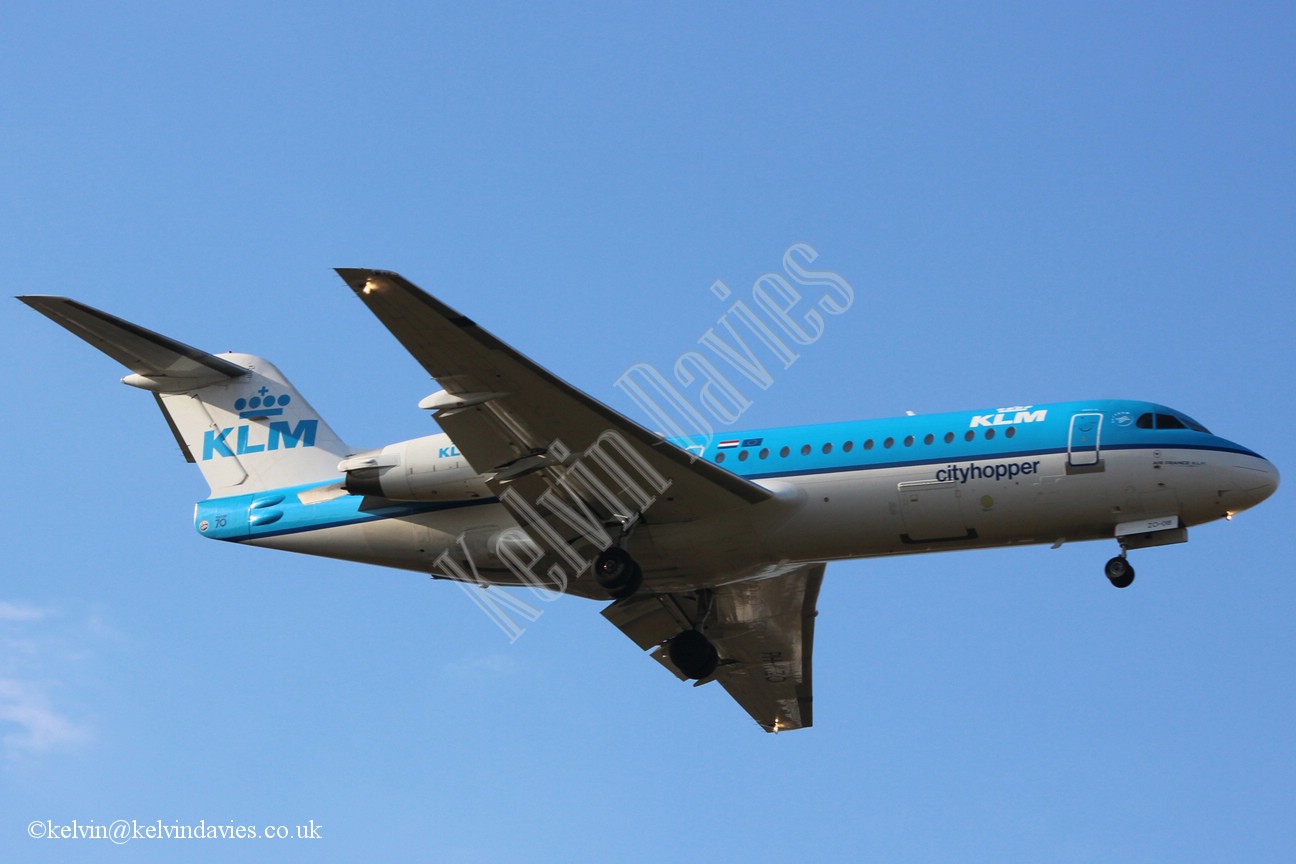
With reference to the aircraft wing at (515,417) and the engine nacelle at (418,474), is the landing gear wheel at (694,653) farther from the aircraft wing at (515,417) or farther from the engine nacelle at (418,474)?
the engine nacelle at (418,474)

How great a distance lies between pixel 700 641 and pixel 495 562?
13.7 ft

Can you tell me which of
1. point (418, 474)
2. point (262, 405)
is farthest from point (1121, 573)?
point (262, 405)

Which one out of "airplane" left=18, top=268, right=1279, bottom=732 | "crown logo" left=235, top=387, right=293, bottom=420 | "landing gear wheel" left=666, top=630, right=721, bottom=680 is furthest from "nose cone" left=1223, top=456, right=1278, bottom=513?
"crown logo" left=235, top=387, right=293, bottom=420

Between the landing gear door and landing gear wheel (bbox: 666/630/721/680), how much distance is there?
6.87 m

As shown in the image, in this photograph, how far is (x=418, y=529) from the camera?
72.2ft

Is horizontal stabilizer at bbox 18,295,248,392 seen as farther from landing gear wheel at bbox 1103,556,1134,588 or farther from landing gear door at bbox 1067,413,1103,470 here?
landing gear wheel at bbox 1103,556,1134,588

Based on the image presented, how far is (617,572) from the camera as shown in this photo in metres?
20.9

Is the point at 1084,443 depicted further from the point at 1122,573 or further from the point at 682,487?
the point at 682,487

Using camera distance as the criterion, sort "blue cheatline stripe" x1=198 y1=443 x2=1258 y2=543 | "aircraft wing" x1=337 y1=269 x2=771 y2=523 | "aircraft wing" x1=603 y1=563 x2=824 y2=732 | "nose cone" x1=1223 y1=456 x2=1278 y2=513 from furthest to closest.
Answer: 1. "aircraft wing" x1=603 y1=563 x2=824 y2=732
2. "blue cheatline stripe" x1=198 y1=443 x2=1258 y2=543
3. "nose cone" x1=1223 y1=456 x2=1278 y2=513
4. "aircraft wing" x1=337 y1=269 x2=771 y2=523

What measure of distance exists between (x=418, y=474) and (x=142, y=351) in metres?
5.29

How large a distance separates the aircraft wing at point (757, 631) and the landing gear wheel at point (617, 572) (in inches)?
92.4

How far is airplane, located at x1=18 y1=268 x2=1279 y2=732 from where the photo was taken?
65.2 ft

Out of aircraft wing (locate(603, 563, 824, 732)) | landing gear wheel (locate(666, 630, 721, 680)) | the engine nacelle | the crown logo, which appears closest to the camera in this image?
the engine nacelle

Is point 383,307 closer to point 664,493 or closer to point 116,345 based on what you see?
point 664,493
